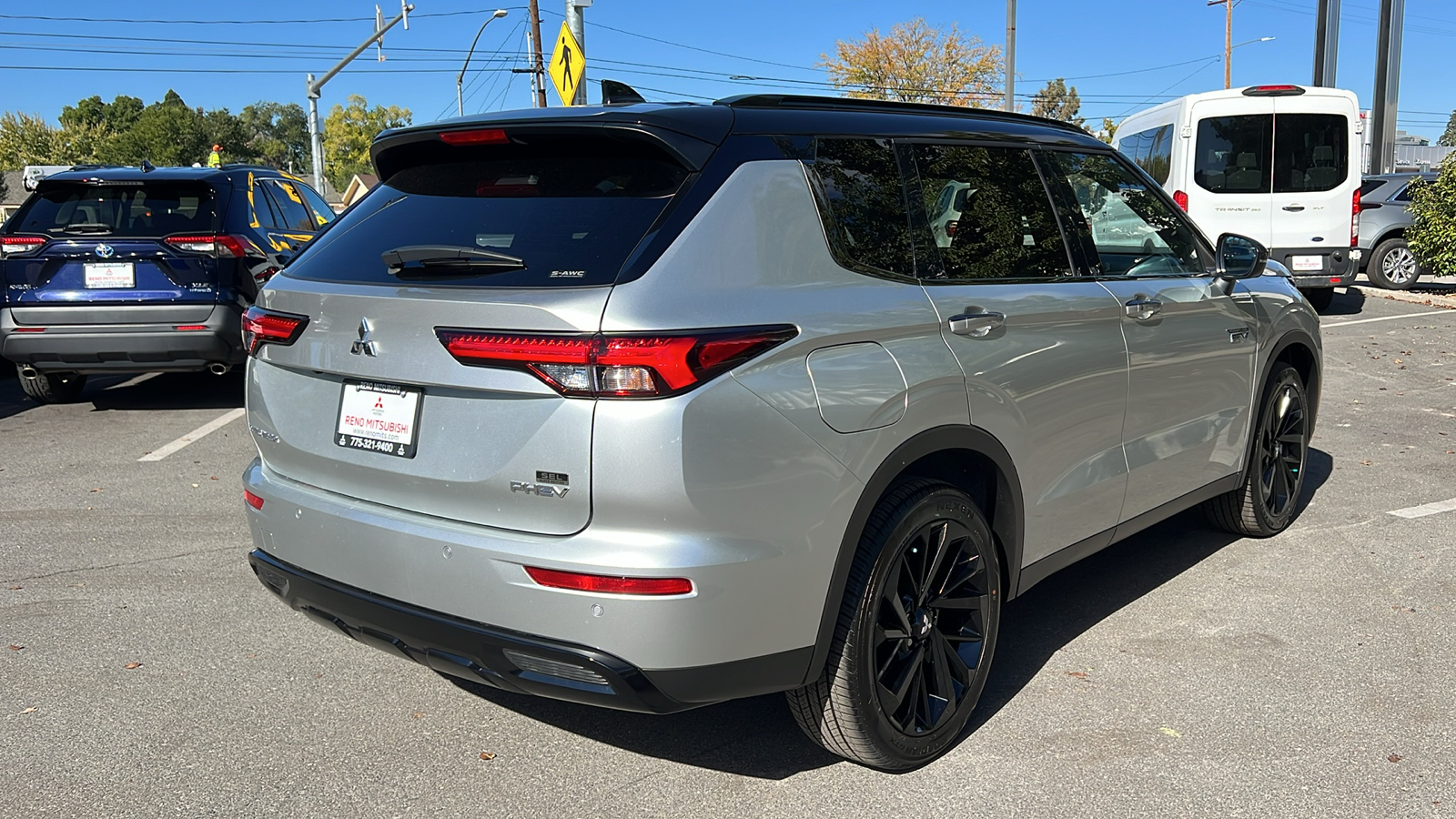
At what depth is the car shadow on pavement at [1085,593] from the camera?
3.93m

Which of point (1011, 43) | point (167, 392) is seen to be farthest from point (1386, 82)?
point (167, 392)

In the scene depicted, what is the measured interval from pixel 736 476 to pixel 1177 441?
2.40 metres

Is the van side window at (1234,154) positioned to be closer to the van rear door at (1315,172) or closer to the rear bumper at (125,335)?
the van rear door at (1315,172)

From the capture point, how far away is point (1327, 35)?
25875mm

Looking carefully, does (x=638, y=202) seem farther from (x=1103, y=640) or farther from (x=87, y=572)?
(x=87, y=572)

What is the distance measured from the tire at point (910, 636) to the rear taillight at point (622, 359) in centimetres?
69

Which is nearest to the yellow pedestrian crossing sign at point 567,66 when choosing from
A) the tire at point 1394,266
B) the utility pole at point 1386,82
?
the tire at point 1394,266

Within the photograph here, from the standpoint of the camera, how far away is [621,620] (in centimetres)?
260

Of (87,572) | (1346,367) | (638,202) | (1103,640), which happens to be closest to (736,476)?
(638,202)

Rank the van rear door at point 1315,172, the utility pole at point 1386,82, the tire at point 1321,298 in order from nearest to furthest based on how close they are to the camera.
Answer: the van rear door at point 1315,172, the tire at point 1321,298, the utility pole at point 1386,82

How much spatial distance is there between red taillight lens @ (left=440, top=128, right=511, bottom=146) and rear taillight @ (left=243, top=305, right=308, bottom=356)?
23.6 inches

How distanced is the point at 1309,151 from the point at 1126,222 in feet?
36.7

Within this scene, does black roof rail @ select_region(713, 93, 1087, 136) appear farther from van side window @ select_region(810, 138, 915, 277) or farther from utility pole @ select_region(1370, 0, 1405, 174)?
utility pole @ select_region(1370, 0, 1405, 174)

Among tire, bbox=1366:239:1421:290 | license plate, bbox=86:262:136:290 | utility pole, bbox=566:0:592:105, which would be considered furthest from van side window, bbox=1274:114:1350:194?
license plate, bbox=86:262:136:290
